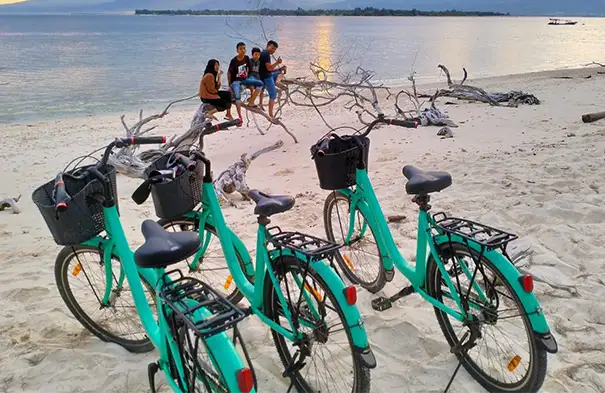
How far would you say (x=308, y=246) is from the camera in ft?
7.88

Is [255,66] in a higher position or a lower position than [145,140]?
lower

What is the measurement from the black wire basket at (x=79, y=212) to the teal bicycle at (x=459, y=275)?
1392mm

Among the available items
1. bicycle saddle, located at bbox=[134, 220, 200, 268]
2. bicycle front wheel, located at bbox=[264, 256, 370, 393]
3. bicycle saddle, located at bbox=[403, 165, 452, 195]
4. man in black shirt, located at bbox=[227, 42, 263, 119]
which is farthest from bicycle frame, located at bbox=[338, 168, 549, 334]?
man in black shirt, located at bbox=[227, 42, 263, 119]

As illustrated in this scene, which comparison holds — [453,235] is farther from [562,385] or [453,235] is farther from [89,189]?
[89,189]

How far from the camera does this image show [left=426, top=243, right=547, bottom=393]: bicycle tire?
227 cm

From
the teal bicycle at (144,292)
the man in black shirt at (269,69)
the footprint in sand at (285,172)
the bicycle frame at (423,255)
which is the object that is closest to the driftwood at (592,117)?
the footprint in sand at (285,172)

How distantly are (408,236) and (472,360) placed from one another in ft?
6.15

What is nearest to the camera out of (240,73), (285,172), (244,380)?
(244,380)

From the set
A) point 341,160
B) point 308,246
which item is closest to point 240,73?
point 341,160

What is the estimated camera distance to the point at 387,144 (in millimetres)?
8547

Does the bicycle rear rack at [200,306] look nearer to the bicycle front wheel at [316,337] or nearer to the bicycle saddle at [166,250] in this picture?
the bicycle saddle at [166,250]

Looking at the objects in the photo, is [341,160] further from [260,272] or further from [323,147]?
[260,272]

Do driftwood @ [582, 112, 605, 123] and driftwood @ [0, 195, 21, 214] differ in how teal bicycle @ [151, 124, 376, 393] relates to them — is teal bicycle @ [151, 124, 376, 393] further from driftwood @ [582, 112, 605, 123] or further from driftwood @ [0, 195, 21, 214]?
driftwood @ [582, 112, 605, 123]

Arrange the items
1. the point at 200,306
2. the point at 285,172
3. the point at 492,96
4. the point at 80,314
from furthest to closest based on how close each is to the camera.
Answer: the point at 492,96 → the point at 285,172 → the point at 80,314 → the point at 200,306
